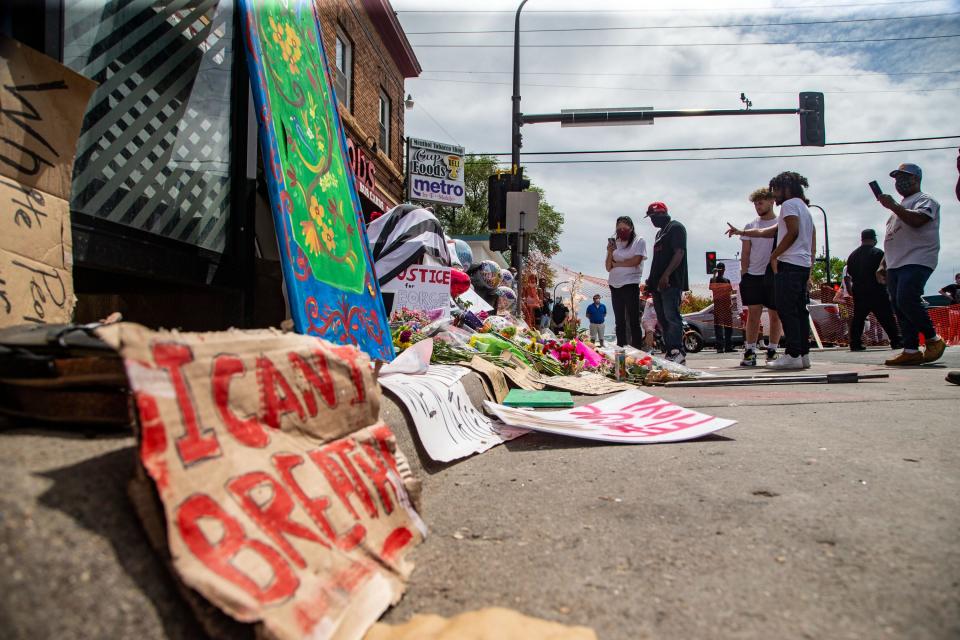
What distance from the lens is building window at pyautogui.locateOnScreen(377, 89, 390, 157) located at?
43.8ft

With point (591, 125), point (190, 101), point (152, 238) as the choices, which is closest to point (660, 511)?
point (152, 238)

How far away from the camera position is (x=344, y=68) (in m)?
10.9

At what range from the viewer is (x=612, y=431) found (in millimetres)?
2404

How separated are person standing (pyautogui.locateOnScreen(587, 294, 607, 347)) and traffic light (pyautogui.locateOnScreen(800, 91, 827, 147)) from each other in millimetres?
6118

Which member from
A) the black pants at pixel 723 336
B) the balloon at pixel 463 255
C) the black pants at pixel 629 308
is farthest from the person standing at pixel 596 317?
the black pants at pixel 629 308

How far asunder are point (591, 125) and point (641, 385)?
8072mm

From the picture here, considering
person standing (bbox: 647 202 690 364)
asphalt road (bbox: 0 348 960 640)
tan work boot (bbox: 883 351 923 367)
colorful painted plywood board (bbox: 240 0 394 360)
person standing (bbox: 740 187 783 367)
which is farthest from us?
person standing (bbox: 647 202 690 364)

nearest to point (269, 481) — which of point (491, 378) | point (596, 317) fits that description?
point (491, 378)

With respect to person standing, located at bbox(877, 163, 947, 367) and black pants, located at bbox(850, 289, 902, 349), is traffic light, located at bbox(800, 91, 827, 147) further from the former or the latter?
person standing, located at bbox(877, 163, 947, 367)

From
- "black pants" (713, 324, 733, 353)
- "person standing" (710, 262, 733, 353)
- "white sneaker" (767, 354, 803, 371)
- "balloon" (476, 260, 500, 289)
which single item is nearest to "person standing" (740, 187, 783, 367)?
"white sneaker" (767, 354, 803, 371)

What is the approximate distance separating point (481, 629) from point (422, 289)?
4802 mm

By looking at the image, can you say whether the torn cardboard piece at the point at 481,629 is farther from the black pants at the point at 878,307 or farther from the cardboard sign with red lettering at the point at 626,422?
the black pants at the point at 878,307

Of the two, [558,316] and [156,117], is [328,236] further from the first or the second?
[558,316]

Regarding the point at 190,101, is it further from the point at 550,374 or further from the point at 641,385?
the point at 641,385
